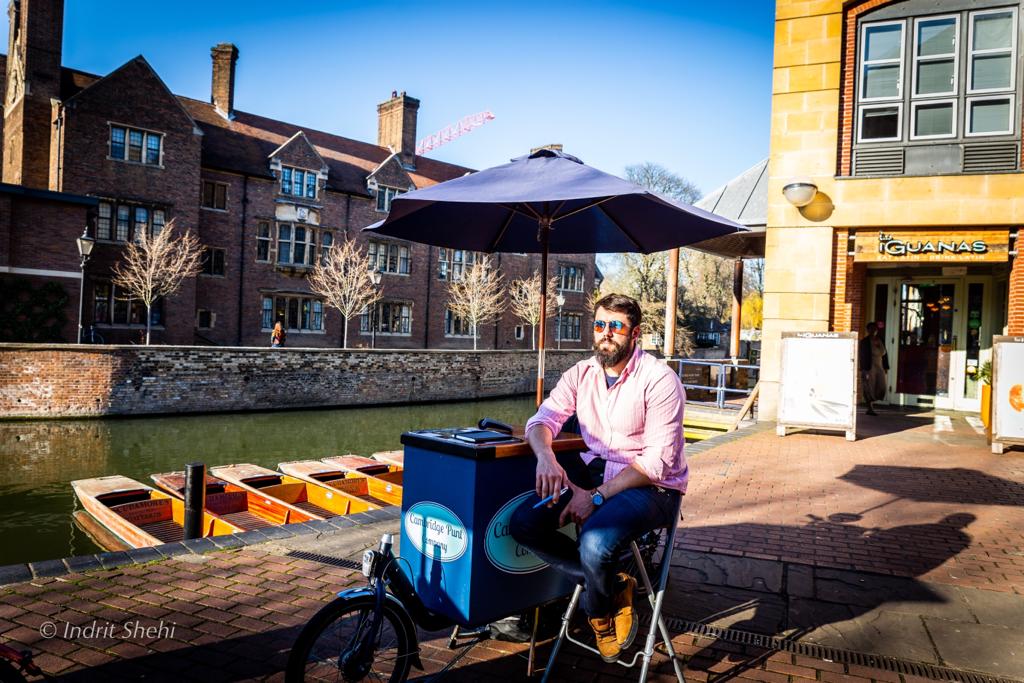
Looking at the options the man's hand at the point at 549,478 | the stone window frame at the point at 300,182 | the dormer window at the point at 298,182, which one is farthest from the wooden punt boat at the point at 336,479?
the dormer window at the point at 298,182

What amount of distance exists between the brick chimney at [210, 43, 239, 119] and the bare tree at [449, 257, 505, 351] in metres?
14.9

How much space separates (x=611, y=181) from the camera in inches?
157

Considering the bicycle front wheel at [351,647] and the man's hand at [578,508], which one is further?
the man's hand at [578,508]

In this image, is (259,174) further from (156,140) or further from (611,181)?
(611,181)

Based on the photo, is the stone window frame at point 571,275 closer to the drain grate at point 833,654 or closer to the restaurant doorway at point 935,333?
the restaurant doorway at point 935,333

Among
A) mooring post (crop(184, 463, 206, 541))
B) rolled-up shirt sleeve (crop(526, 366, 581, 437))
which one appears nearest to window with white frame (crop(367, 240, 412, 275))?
mooring post (crop(184, 463, 206, 541))

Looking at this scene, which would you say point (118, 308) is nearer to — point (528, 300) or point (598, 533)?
point (528, 300)

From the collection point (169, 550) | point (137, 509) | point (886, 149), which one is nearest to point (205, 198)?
point (137, 509)

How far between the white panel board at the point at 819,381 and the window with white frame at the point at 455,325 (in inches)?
1223

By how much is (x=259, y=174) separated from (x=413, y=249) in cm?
969

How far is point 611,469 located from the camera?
3.34 meters

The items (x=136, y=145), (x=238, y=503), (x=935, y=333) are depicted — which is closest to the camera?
(x=238, y=503)

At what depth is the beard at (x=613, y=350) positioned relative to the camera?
3.27 meters

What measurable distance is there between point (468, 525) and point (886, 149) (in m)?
12.2
